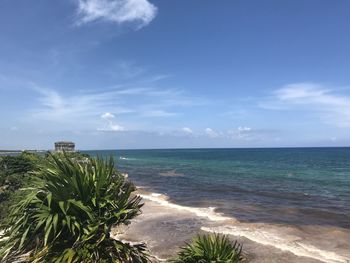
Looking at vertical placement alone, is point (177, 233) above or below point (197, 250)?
below

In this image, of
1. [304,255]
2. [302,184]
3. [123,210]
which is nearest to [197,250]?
[123,210]

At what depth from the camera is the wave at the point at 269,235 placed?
15.6m

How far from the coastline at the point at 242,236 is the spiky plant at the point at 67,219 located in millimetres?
4881

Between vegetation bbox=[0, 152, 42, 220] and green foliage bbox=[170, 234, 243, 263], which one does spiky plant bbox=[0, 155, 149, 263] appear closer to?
green foliage bbox=[170, 234, 243, 263]

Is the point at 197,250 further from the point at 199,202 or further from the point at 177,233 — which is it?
the point at 199,202

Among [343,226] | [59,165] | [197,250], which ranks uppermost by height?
[59,165]

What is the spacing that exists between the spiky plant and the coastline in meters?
4.88

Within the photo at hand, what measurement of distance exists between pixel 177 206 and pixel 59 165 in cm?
2024

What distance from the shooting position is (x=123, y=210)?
27.7ft

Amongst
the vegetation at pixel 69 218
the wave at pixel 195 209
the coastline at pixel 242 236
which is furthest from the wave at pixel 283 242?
the vegetation at pixel 69 218

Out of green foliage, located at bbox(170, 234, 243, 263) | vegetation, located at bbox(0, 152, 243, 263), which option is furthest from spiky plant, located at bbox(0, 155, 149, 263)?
green foliage, located at bbox(170, 234, 243, 263)

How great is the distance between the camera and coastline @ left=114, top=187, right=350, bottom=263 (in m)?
15.4

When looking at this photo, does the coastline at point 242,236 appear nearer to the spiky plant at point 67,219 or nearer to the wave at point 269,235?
the wave at point 269,235

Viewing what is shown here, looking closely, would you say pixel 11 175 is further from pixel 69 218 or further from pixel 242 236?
pixel 69 218
